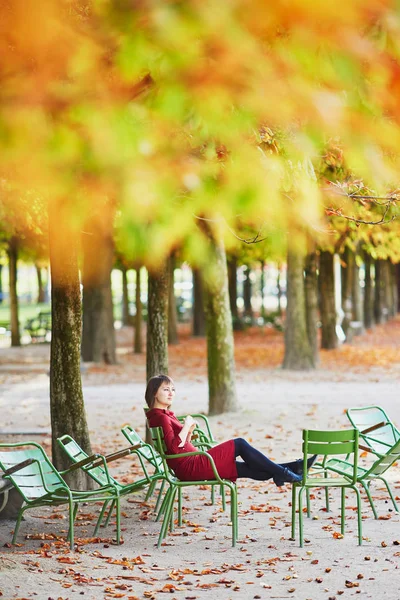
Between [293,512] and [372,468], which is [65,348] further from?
[372,468]

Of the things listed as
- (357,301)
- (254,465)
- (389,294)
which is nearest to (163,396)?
(254,465)

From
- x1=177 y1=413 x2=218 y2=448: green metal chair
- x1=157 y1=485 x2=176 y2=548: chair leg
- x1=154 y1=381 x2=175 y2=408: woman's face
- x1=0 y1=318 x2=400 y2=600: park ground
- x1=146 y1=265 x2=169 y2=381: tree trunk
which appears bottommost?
x1=0 y1=318 x2=400 y2=600: park ground

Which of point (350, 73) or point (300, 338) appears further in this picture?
point (300, 338)

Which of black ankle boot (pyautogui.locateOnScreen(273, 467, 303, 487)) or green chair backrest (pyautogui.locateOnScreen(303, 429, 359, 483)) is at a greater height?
green chair backrest (pyautogui.locateOnScreen(303, 429, 359, 483))

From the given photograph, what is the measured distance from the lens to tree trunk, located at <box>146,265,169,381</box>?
42.4ft

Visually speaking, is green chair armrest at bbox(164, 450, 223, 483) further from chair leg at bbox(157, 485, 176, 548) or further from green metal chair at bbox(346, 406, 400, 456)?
green metal chair at bbox(346, 406, 400, 456)

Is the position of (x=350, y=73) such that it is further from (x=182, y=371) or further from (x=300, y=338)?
(x=182, y=371)

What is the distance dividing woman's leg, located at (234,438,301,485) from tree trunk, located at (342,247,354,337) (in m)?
24.3

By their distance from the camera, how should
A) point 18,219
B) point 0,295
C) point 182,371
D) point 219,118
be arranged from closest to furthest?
point 219,118
point 18,219
point 182,371
point 0,295

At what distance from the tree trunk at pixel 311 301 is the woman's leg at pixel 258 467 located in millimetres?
15735

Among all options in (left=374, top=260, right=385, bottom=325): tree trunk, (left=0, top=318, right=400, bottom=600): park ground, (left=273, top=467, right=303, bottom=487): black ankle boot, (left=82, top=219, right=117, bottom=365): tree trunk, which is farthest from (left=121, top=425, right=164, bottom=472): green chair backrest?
(left=374, top=260, right=385, bottom=325): tree trunk

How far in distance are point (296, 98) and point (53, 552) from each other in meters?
5.08

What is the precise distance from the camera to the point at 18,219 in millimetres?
21359

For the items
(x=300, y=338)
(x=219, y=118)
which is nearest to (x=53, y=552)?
(x=219, y=118)
